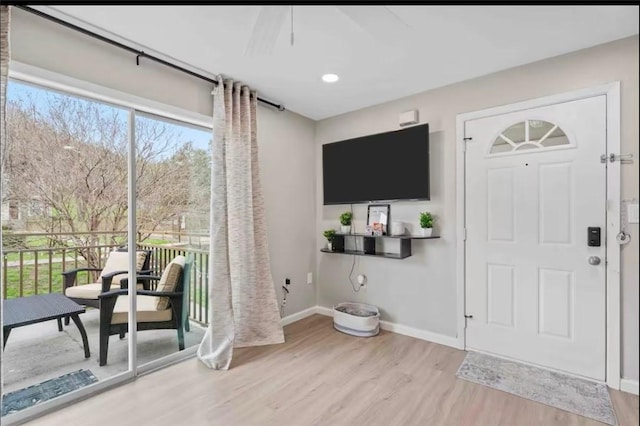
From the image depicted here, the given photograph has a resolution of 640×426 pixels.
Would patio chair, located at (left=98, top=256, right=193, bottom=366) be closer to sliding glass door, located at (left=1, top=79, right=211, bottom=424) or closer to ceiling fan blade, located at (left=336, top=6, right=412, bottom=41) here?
sliding glass door, located at (left=1, top=79, right=211, bottom=424)

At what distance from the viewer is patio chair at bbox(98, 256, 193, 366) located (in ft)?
7.12

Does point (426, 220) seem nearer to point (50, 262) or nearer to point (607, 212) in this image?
point (607, 212)

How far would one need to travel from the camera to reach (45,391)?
1.90 metres

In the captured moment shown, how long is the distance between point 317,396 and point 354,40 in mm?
2292

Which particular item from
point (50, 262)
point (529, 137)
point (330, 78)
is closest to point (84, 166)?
point (50, 262)

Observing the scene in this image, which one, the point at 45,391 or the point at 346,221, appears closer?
the point at 45,391

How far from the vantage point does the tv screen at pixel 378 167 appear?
277cm

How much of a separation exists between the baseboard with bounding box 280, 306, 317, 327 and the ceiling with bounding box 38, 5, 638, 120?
2258 mm

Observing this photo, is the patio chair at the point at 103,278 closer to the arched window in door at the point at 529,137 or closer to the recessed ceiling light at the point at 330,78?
the recessed ceiling light at the point at 330,78

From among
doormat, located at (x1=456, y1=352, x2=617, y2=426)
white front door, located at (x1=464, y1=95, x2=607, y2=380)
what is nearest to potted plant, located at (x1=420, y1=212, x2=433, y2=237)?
white front door, located at (x1=464, y1=95, x2=607, y2=380)

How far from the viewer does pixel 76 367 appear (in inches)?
80.9

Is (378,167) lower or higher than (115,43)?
lower

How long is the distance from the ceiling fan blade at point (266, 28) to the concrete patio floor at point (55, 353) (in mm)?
1966

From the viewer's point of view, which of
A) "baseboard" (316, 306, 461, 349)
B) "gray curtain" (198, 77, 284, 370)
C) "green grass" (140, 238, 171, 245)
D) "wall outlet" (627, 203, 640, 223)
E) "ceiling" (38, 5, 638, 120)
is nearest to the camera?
"wall outlet" (627, 203, 640, 223)
